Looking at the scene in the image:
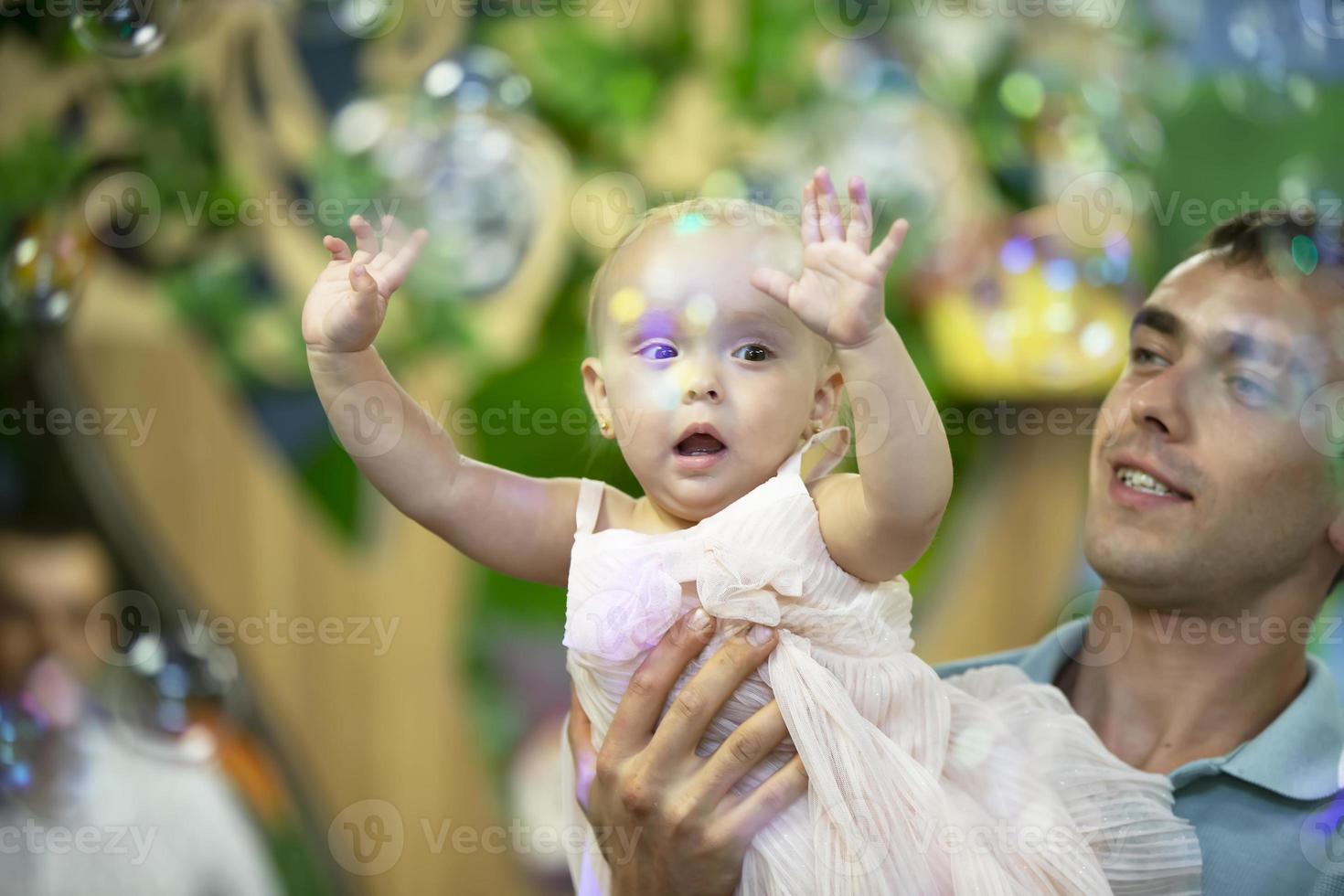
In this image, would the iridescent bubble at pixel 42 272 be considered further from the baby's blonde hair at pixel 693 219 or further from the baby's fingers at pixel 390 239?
the baby's blonde hair at pixel 693 219

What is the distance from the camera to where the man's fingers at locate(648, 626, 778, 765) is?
116 cm

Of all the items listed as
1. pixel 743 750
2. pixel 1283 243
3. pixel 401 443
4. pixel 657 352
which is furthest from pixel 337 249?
pixel 1283 243

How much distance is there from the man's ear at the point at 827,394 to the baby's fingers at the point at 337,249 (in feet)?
1.47

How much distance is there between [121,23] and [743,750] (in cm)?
119

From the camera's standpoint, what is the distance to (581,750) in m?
1.38

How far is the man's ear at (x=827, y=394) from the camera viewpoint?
1.24 metres

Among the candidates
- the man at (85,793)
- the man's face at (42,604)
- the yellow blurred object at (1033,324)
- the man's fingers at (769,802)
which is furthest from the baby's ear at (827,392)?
the man's face at (42,604)

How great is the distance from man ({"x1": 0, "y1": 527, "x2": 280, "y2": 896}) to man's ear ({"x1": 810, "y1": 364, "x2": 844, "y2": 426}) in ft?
6.04

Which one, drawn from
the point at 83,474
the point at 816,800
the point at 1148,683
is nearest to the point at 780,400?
the point at 816,800

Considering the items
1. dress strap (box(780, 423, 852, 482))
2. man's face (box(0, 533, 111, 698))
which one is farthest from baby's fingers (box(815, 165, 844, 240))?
man's face (box(0, 533, 111, 698))

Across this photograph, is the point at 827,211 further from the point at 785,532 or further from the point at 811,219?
the point at 785,532

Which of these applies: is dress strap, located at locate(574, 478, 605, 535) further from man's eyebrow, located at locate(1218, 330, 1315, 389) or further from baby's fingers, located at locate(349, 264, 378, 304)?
man's eyebrow, located at locate(1218, 330, 1315, 389)

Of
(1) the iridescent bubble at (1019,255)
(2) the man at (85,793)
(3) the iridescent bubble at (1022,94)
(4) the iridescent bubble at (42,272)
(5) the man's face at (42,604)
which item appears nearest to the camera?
(4) the iridescent bubble at (42,272)

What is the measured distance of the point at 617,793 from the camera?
1242mm
